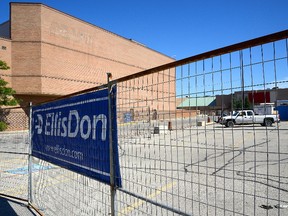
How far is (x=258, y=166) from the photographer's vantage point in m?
8.13

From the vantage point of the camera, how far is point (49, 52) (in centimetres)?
3603

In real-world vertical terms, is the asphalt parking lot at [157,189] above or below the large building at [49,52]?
below

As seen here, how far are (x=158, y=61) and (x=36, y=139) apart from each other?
56949 millimetres

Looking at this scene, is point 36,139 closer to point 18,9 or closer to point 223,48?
point 223,48

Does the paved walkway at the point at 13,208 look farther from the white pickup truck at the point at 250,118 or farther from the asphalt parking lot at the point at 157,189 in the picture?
the white pickup truck at the point at 250,118

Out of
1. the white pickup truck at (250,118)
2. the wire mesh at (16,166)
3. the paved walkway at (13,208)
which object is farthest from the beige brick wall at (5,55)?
the white pickup truck at (250,118)

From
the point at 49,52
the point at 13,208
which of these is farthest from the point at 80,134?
the point at 49,52

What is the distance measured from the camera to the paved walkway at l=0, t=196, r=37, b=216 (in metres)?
4.83

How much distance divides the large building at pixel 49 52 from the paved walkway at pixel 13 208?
30.7m

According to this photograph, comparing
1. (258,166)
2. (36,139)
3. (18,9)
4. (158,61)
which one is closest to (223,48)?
(36,139)

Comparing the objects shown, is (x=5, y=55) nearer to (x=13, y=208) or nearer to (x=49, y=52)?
(x=49, y=52)

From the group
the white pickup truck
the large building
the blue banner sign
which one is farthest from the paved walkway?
the large building

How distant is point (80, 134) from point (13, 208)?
2535 mm

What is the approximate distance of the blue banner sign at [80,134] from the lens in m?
3.20
